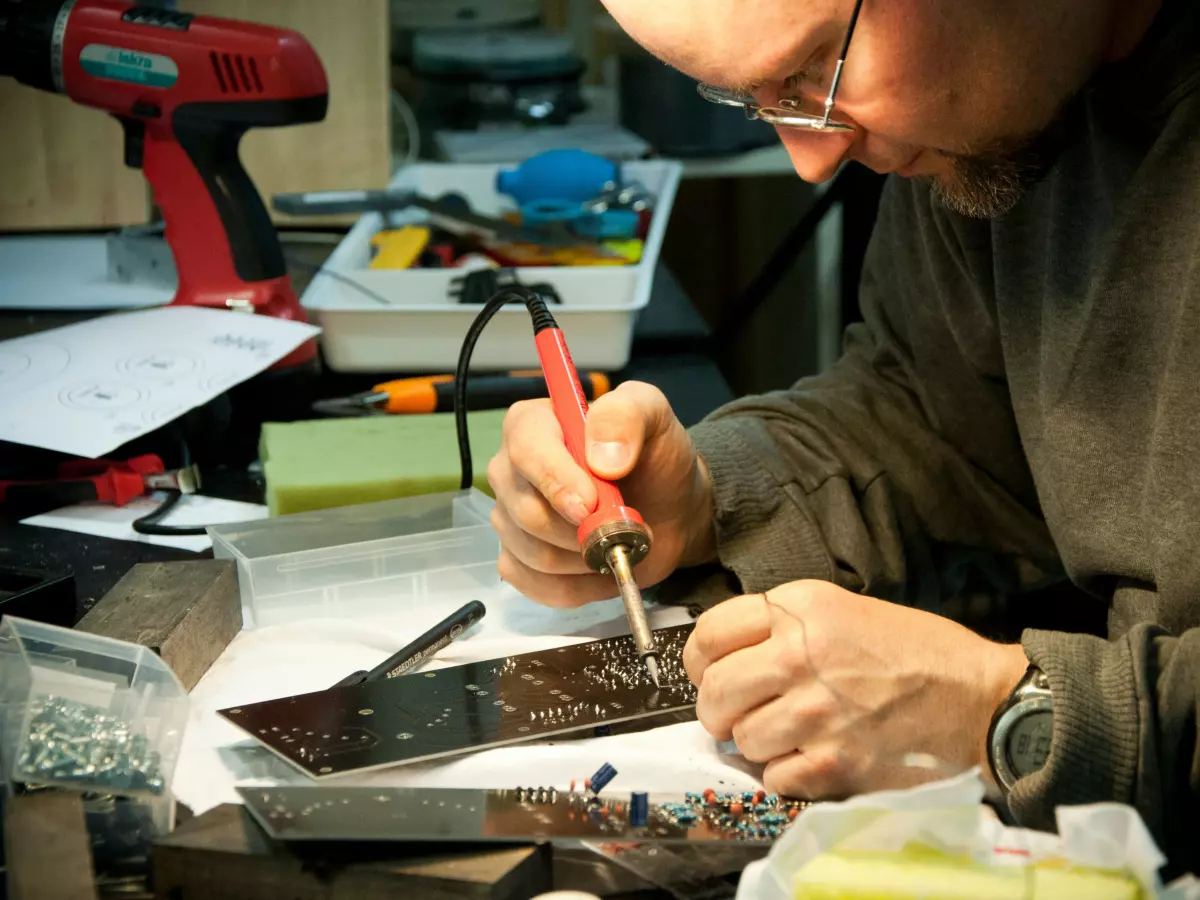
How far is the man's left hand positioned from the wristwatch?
0.8 inches

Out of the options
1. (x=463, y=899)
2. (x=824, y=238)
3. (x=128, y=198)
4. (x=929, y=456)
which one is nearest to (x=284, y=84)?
(x=128, y=198)

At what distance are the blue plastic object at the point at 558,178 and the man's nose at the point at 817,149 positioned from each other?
2.90ft

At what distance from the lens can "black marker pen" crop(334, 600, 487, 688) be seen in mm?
867

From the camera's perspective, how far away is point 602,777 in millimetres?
742

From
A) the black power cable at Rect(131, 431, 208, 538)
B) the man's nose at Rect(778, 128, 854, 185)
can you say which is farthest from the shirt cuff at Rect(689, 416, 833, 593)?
the black power cable at Rect(131, 431, 208, 538)

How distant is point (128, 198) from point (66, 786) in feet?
4.50

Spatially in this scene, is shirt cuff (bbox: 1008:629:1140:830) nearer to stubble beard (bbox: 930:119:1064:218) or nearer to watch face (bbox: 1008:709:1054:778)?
watch face (bbox: 1008:709:1054:778)

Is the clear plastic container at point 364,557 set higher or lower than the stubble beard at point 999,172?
lower

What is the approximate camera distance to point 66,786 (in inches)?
26.7

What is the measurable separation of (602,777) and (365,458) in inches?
18.1

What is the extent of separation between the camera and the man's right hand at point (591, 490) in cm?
91

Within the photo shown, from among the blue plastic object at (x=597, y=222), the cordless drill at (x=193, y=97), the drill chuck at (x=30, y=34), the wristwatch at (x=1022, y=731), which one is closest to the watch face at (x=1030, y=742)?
the wristwatch at (x=1022, y=731)

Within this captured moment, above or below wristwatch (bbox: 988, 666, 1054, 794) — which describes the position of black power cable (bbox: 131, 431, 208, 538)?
below

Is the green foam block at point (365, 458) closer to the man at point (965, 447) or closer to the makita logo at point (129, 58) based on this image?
the man at point (965, 447)
